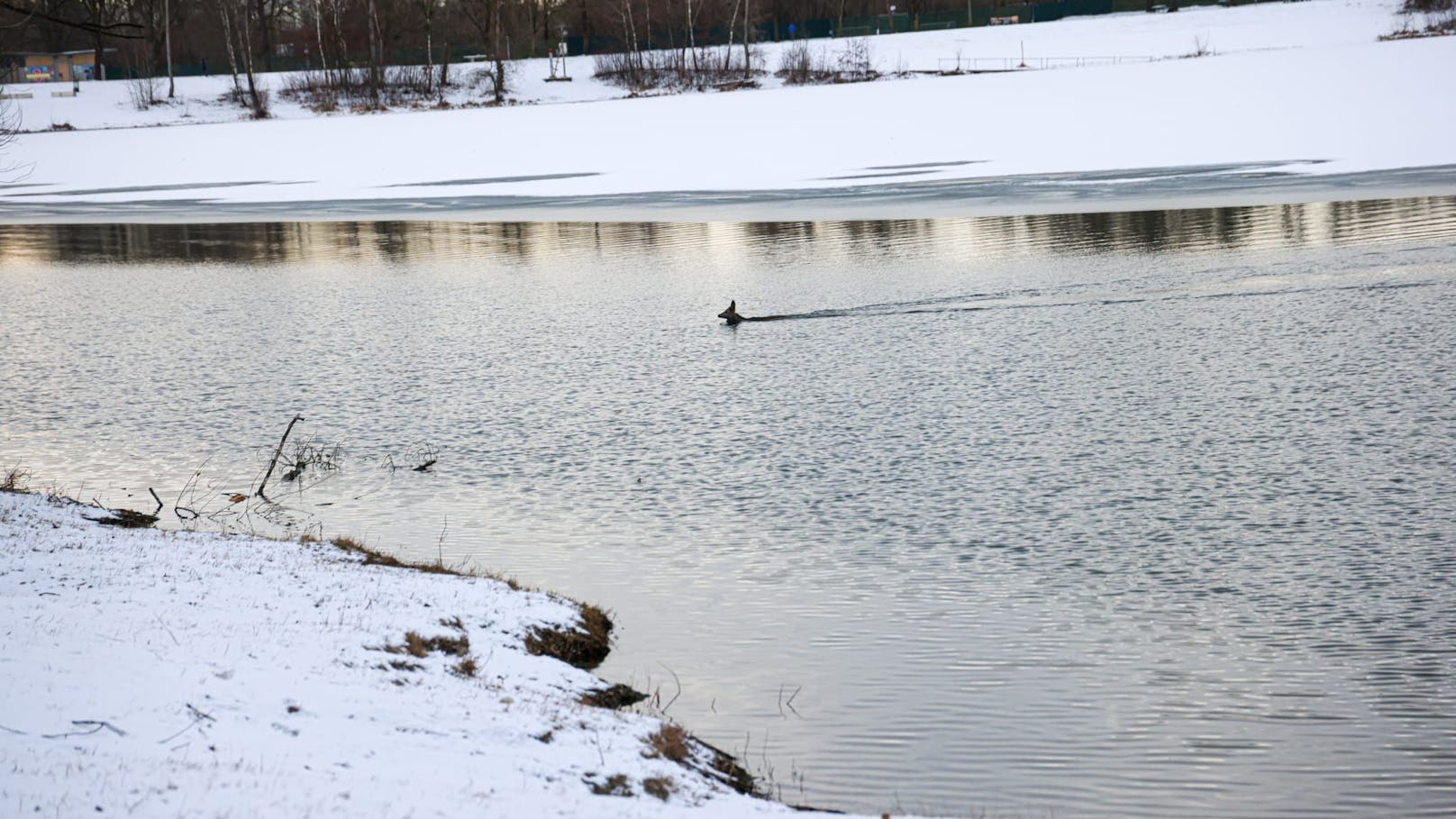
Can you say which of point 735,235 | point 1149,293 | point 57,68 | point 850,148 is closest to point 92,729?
point 1149,293

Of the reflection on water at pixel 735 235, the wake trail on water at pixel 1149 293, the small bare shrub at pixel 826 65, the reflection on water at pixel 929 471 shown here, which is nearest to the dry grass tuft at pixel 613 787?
the reflection on water at pixel 929 471

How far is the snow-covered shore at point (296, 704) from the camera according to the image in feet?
17.8

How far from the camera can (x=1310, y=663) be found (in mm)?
7828

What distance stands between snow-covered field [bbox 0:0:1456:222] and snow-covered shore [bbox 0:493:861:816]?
24.7m

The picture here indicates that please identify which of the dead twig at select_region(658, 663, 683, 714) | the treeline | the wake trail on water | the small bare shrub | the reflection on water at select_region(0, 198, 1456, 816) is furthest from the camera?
the treeline

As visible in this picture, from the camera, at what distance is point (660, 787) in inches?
235

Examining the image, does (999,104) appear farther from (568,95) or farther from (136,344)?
(136,344)

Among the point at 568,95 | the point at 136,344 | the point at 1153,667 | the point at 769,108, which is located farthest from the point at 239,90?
the point at 1153,667

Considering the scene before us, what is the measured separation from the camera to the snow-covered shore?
17.8 ft

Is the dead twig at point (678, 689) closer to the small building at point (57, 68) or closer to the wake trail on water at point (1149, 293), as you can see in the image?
the wake trail on water at point (1149, 293)

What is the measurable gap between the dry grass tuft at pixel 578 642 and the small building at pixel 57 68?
95.2 m

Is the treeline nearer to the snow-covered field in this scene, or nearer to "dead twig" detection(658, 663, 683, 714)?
the snow-covered field

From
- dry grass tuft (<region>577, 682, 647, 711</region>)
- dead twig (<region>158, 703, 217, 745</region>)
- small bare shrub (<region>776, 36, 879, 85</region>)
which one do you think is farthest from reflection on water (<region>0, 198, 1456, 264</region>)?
small bare shrub (<region>776, 36, 879, 85</region>)

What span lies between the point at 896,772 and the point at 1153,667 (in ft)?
6.11
